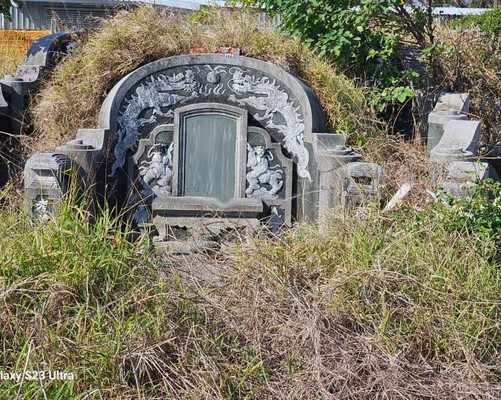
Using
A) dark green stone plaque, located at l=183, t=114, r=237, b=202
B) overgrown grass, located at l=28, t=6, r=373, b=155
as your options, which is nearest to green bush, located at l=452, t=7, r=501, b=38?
overgrown grass, located at l=28, t=6, r=373, b=155

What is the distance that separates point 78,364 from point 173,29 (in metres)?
6.35

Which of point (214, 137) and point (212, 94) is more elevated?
point (212, 94)

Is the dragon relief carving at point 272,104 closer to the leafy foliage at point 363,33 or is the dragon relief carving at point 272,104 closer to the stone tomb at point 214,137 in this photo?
the stone tomb at point 214,137

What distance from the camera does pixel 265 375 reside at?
423cm

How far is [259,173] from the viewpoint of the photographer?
8273 millimetres

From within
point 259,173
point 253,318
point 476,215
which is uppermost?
point 476,215

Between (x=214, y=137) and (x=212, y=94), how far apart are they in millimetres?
551

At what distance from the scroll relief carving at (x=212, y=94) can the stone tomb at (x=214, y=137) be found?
0.01 meters

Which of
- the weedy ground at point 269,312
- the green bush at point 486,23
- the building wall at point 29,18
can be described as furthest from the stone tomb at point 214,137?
the building wall at point 29,18

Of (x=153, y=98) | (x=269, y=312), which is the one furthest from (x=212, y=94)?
(x=269, y=312)

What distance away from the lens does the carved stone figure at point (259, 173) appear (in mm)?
8273

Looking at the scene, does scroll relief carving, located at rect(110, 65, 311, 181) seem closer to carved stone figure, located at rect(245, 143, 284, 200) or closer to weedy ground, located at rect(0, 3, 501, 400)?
carved stone figure, located at rect(245, 143, 284, 200)

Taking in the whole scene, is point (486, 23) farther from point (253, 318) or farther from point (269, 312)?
point (253, 318)

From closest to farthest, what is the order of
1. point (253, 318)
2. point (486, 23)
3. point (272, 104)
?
1. point (253, 318)
2. point (272, 104)
3. point (486, 23)
